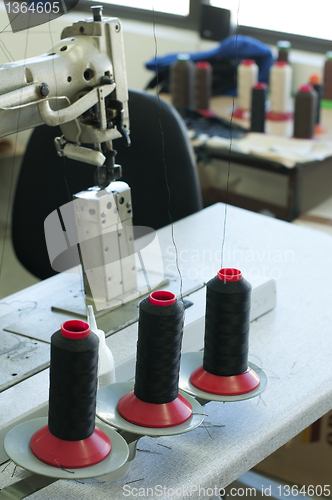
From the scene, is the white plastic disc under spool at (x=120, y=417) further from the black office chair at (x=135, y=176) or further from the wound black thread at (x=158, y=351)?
the black office chair at (x=135, y=176)

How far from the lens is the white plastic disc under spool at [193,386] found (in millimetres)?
745

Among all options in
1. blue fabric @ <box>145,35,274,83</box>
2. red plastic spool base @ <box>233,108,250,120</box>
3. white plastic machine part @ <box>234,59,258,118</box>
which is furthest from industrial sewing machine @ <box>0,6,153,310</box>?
blue fabric @ <box>145,35,274,83</box>

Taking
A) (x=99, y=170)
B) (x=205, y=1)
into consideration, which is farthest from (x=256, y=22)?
(x=99, y=170)

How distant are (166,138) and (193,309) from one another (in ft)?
2.08

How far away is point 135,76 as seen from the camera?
2977 mm

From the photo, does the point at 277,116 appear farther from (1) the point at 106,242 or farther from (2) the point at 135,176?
(1) the point at 106,242

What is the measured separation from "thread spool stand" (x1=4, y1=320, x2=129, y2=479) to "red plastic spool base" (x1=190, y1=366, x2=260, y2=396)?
0.44 ft

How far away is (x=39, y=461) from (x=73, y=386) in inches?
3.5

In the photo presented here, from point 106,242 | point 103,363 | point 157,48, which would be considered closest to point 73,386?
point 103,363

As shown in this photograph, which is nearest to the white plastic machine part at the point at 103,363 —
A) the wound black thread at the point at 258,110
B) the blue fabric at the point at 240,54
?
the wound black thread at the point at 258,110

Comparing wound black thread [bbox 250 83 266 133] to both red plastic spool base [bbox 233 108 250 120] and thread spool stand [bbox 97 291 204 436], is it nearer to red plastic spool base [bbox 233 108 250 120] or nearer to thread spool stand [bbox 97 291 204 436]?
red plastic spool base [bbox 233 108 250 120]

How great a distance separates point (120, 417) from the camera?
712 mm

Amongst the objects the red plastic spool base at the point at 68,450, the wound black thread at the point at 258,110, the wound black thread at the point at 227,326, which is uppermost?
the wound black thread at the point at 227,326

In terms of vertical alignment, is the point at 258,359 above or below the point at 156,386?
below
